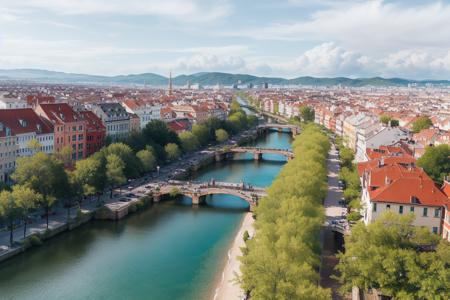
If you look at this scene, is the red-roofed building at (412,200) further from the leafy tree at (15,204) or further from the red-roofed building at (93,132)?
the red-roofed building at (93,132)

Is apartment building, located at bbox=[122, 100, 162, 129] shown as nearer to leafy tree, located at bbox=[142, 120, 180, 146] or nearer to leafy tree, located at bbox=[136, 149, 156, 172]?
leafy tree, located at bbox=[142, 120, 180, 146]

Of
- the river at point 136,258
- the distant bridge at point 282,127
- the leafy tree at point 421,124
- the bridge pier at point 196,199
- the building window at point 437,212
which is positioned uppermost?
the leafy tree at point 421,124

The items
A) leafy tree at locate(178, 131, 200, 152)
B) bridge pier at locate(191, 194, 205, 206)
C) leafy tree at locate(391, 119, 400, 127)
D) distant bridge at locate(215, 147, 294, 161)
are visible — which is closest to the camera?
bridge pier at locate(191, 194, 205, 206)

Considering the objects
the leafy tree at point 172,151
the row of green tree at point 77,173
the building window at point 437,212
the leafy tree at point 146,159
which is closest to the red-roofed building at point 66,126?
the row of green tree at point 77,173

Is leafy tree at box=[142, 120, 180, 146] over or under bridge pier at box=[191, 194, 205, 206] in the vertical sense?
over

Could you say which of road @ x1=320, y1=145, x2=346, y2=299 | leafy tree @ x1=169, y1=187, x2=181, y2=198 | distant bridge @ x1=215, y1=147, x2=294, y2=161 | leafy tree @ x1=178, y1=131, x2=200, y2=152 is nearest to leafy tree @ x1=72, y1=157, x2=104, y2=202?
leafy tree @ x1=169, y1=187, x2=181, y2=198

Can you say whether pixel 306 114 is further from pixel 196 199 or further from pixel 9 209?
pixel 9 209
